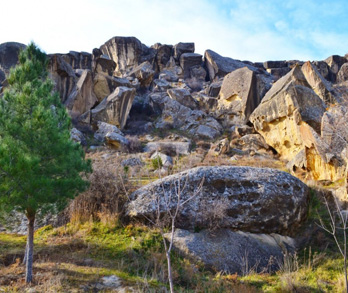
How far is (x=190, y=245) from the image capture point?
21.8 ft

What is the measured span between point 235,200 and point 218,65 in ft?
136

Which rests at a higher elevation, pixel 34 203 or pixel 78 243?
pixel 34 203

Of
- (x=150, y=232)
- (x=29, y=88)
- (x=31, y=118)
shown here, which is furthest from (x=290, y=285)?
(x=29, y=88)

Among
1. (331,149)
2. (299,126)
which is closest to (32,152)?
(331,149)

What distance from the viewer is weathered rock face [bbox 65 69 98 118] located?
28.6 metres

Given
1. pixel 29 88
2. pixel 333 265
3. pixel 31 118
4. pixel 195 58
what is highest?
pixel 195 58

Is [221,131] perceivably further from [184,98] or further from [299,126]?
[299,126]

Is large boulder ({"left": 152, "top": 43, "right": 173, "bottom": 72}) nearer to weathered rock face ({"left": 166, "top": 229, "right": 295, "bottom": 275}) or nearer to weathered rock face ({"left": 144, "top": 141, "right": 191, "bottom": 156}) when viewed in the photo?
weathered rock face ({"left": 144, "top": 141, "right": 191, "bottom": 156})

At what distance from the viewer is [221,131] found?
27.7 m

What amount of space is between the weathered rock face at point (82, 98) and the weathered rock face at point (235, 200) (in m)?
23.0

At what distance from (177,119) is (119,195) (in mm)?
22090

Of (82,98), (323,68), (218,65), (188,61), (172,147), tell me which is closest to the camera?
(172,147)

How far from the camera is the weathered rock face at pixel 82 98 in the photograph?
28.6m

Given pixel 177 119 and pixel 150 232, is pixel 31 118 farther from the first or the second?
pixel 177 119
